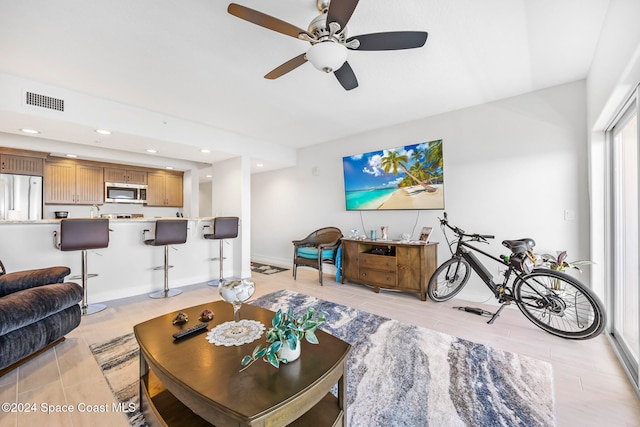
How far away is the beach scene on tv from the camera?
3.79 metres

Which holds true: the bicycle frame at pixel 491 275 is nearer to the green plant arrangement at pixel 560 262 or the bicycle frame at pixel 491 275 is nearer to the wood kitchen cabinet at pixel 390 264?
the green plant arrangement at pixel 560 262

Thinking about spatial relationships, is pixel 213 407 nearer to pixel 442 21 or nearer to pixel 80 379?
pixel 80 379

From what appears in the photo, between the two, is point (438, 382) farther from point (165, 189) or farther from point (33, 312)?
point (165, 189)

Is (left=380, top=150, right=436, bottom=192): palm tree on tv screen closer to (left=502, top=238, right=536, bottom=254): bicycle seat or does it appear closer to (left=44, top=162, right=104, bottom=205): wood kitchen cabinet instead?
(left=502, top=238, right=536, bottom=254): bicycle seat

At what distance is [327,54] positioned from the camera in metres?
1.75

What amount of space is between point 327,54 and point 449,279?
119 inches

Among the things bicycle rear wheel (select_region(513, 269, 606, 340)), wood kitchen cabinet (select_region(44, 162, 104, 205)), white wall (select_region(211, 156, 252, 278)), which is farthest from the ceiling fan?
wood kitchen cabinet (select_region(44, 162, 104, 205))

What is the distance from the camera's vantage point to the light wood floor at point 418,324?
1521mm

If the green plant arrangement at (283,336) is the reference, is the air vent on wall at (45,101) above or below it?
above

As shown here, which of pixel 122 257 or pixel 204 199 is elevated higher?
pixel 204 199

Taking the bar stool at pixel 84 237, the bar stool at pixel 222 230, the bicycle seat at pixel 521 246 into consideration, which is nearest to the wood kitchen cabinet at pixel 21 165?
the bar stool at pixel 84 237

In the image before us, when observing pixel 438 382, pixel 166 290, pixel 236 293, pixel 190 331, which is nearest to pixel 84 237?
pixel 166 290

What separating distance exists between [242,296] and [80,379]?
4.52ft

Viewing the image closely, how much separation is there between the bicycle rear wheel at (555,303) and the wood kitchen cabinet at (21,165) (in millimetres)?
7339
